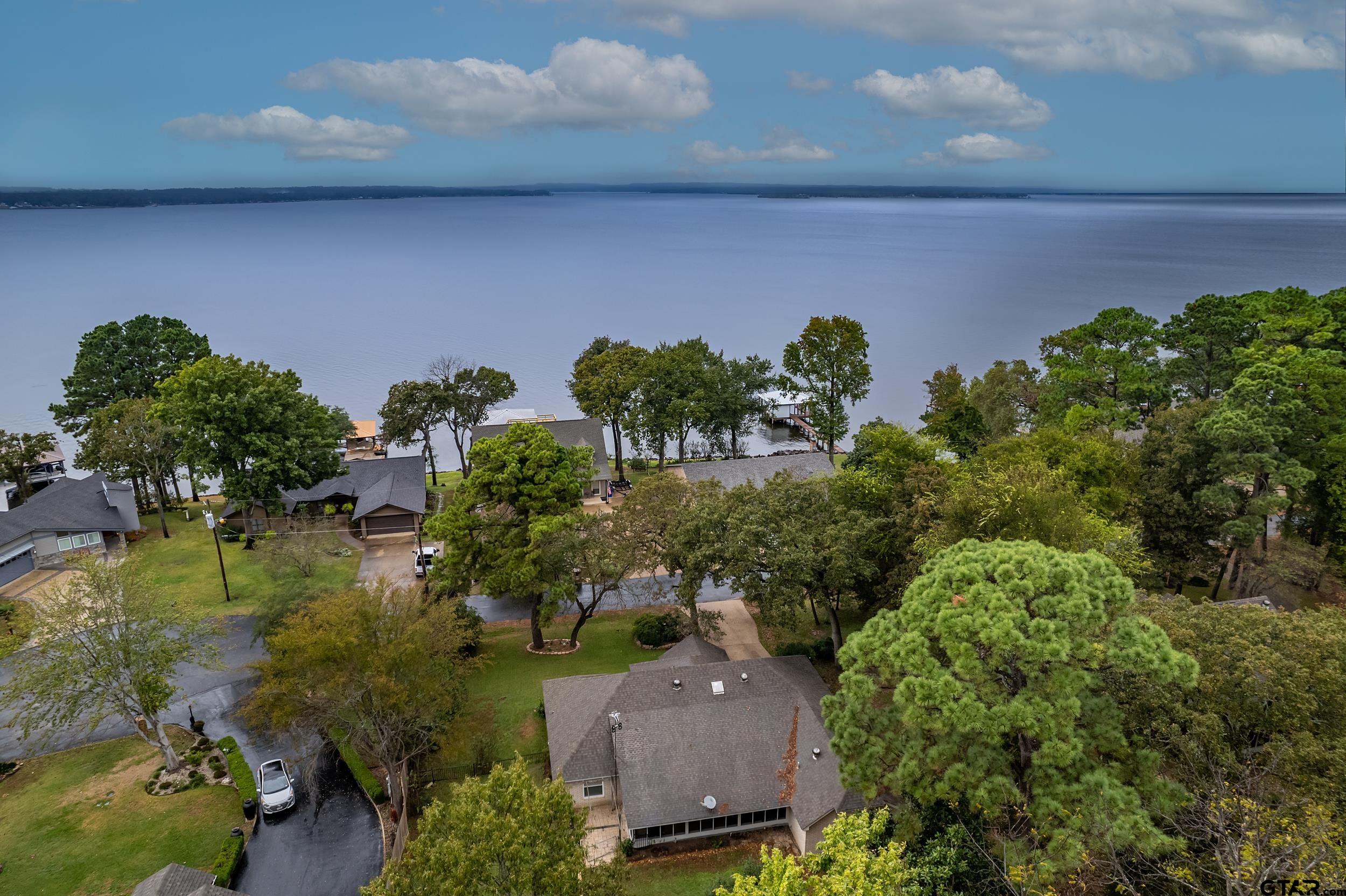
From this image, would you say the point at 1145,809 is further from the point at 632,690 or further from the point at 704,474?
the point at 704,474

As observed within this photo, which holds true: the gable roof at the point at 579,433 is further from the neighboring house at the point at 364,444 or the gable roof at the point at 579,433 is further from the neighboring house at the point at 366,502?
the neighboring house at the point at 364,444

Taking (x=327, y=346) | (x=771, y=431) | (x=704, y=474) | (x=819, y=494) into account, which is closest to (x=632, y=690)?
(x=819, y=494)

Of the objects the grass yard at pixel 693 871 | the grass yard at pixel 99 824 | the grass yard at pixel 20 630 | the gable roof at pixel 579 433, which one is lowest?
the grass yard at pixel 693 871

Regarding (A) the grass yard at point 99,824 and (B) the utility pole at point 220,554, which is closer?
(A) the grass yard at point 99,824

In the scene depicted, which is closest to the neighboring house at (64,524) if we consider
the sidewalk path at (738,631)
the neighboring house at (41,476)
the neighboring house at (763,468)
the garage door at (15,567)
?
the garage door at (15,567)

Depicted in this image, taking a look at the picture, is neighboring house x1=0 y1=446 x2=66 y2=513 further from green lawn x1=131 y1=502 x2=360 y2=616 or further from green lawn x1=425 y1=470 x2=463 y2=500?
green lawn x1=425 y1=470 x2=463 y2=500

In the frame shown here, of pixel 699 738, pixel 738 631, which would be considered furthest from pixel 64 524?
pixel 699 738
